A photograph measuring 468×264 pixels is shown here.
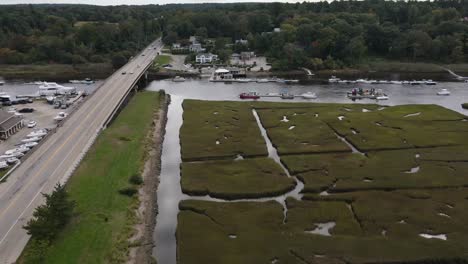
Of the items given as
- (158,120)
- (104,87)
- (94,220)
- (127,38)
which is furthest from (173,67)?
(94,220)

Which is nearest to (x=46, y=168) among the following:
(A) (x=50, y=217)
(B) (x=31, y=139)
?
(A) (x=50, y=217)

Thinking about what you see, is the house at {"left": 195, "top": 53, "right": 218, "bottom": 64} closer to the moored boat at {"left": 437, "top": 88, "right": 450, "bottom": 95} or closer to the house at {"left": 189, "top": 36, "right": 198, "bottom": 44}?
the house at {"left": 189, "top": 36, "right": 198, "bottom": 44}

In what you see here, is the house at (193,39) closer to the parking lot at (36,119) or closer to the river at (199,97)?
the river at (199,97)

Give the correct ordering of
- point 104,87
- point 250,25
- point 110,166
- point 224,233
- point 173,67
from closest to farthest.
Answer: point 224,233 → point 110,166 → point 104,87 → point 173,67 → point 250,25

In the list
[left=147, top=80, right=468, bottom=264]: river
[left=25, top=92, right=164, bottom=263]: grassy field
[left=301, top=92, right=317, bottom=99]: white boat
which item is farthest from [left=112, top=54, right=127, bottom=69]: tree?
[left=25, top=92, right=164, bottom=263]: grassy field

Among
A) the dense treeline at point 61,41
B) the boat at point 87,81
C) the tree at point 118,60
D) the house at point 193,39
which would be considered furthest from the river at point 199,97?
the house at point 193,39

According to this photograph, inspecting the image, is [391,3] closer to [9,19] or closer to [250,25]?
[250,25]
